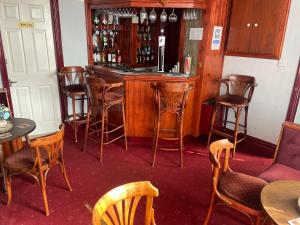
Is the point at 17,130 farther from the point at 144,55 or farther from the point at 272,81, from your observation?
the point at 272,81

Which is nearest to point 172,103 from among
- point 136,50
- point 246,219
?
point 246,219

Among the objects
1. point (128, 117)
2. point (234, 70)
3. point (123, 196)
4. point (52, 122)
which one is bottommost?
point (52, 122)

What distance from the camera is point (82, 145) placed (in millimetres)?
3648

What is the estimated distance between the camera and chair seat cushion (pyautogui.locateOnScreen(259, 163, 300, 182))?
7.14 ft

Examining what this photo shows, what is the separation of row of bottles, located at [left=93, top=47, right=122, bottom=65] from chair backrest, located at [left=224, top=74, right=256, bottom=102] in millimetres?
2089

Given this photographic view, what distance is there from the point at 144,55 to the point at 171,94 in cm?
219

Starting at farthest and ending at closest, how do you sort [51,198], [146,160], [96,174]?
[146,160] < [96,174] < [51,198]

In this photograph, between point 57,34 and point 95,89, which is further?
point 57,34

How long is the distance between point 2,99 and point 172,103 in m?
2.14

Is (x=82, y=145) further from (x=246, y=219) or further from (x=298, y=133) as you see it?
(x=298, y=133)

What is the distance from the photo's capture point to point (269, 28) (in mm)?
3252

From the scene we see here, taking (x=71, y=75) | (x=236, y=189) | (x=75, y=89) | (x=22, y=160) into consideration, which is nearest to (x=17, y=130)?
(x=22, y=160)

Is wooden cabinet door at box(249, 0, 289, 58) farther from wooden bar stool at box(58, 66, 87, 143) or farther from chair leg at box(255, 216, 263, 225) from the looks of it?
wooden bar stool at box(58, 66, 87, 143)

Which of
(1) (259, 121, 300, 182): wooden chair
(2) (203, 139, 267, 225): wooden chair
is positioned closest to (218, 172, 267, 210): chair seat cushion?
(2) (203, 139, 267, 225): wooden chair
